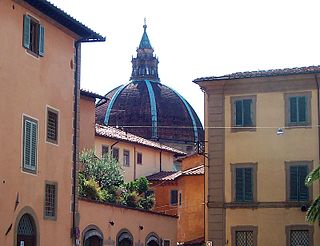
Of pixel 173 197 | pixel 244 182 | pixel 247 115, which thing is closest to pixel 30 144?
pixel 244 182

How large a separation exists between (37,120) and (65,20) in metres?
4.00

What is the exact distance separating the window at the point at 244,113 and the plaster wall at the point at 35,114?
12.9 m

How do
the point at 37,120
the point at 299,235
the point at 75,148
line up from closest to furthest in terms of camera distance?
the point at 37,120 → the point at 75,148 → the point at 299,235

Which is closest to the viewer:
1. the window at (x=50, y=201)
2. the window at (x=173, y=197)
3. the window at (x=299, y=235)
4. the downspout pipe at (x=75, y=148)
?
the window at (x=50, y=201)

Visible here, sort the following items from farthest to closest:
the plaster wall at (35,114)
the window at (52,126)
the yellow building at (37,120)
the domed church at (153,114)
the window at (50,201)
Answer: the domed church at (153,114), the window at (52,126), the window at (50,201), the yellow building at (37,120), the plaster wall at (35,114)

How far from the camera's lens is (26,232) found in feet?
98.9

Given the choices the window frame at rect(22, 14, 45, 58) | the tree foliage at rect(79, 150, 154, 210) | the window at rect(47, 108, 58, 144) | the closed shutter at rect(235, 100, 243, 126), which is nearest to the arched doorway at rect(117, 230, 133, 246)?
the tree foliage at rect(79, 150, 154, 210)

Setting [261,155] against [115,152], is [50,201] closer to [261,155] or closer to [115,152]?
[261,155]

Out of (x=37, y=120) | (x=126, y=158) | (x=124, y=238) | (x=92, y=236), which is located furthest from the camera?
(x=126, y=158)

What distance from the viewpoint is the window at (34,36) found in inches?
1182

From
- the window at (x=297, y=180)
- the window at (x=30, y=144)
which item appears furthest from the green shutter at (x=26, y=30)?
the window at (x=297, y=180)

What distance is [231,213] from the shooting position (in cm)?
4397

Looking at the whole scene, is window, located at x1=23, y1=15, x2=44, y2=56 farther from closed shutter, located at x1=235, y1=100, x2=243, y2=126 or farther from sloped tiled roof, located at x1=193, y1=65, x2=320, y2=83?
closed shutter, located at x1=235, y1=100, x2=243, y2=126

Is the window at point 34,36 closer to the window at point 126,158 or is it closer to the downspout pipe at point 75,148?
the downspout pipe at point 75,148
